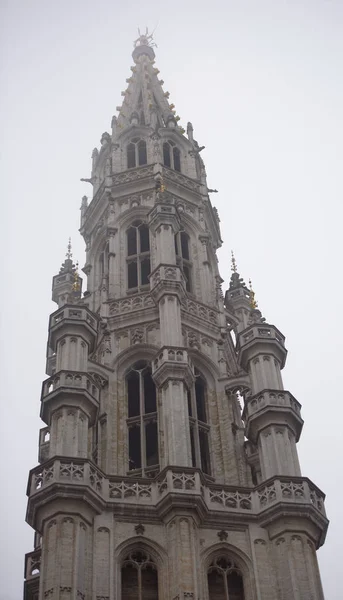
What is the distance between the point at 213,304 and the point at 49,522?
47.0 ft

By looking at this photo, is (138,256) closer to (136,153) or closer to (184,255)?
(184,255)

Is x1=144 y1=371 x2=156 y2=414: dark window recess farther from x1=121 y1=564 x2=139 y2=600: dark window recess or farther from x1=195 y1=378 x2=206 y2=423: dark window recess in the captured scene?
x1=121 y1=564 x2=139 y2=600: dark window recess

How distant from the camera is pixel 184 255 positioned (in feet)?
139

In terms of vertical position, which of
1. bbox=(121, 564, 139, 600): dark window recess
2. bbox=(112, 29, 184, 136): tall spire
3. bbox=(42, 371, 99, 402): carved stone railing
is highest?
bbox=(112, 29, 184, 136): tall spire

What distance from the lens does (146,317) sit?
37.3 metres

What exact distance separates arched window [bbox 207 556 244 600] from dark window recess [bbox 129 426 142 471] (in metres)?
5.21

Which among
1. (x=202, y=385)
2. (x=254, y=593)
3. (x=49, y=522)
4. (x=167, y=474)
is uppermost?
(x=202, y=385)

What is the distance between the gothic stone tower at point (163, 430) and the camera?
28.2 metres

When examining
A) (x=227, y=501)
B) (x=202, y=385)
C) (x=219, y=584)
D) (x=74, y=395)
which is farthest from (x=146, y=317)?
(x=219, y=584)

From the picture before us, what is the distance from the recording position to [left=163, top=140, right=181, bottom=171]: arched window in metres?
47.0

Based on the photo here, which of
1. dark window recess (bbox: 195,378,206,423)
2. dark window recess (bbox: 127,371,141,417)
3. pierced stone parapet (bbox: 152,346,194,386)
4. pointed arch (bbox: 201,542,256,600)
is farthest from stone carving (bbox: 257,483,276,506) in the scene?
dark window recess (bbox: 127,371,141,417)

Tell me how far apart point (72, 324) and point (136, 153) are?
1514 centimetres

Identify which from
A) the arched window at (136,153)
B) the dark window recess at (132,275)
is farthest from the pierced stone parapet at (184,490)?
the arched window at (136,153)

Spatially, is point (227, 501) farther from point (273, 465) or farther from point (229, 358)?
point (229, 358)
